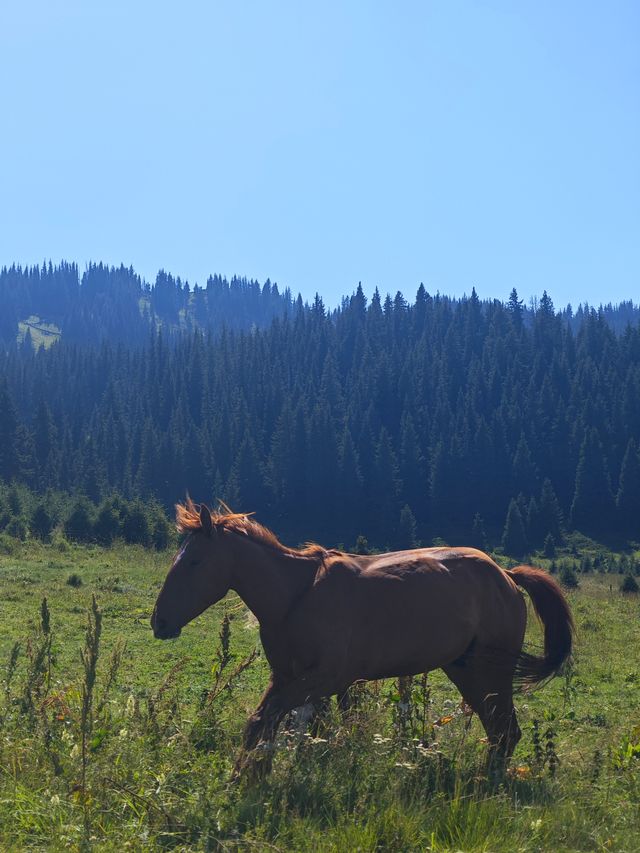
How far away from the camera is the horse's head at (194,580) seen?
6.37 meters

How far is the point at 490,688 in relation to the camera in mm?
6902

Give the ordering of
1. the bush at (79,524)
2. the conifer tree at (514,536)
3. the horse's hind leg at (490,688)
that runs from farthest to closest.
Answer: the conifer tree at (514,536) < the bush at (79,524) < the horse's hind leg at (490,688)

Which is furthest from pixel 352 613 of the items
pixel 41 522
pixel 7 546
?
pixel 41 522

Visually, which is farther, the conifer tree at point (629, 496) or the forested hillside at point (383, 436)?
the forested hillside at point (383, 436)

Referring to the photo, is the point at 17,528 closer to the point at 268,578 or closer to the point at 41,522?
the point at 41,522

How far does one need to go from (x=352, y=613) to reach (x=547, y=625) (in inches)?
86.3

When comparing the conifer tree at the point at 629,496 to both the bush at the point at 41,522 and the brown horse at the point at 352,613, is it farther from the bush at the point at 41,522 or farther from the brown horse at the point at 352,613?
the brown horse at the point at 352,613

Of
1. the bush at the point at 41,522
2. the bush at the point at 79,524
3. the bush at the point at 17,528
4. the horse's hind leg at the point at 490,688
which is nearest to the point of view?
the horse's hind leg at the point at 490,688

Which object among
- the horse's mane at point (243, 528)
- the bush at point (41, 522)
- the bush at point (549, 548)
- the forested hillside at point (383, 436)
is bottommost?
the bush at point (549, 548)

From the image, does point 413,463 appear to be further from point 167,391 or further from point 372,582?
point 372,582

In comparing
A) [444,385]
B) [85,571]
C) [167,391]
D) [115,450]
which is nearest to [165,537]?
[85,571]

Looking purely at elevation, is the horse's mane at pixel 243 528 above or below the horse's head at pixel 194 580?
above

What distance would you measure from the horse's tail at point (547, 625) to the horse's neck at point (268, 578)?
2154mm

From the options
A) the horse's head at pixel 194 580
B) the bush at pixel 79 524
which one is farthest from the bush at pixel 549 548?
the horse's head at pixel 194 580
